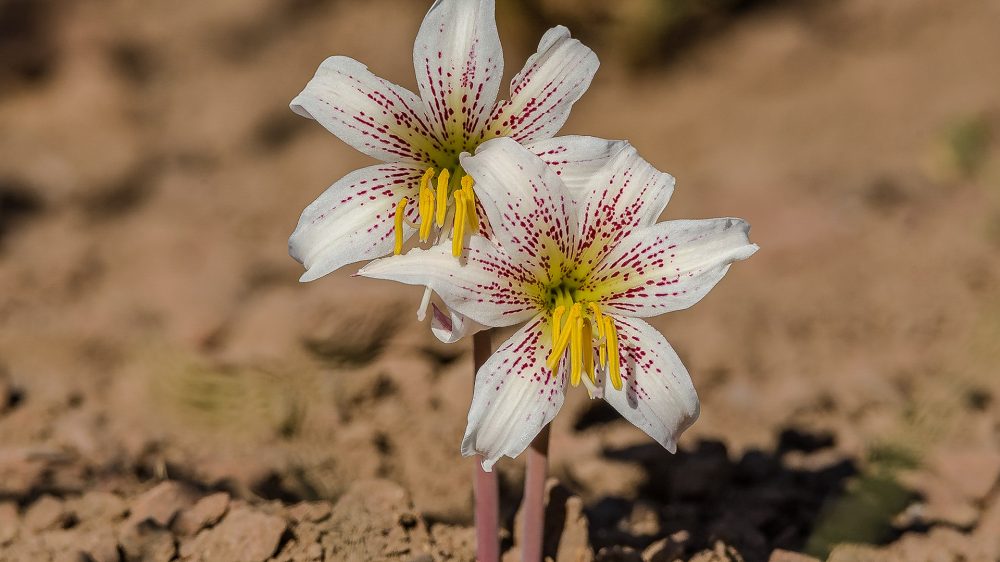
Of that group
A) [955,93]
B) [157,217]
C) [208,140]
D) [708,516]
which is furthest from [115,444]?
[955,93]

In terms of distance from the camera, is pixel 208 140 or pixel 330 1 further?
pixel 330 1

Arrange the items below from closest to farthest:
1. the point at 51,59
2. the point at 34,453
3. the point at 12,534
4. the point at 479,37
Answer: the point at 479,37 → the point at 12,534 → the point at 34,453 → the point at 51,59

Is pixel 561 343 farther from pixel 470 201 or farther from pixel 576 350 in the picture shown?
pixel 470 201

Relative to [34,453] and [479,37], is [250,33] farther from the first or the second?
[479,37]

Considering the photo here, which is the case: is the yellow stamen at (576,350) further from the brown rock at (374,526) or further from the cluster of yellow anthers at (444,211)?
the brown rock at (374,526)

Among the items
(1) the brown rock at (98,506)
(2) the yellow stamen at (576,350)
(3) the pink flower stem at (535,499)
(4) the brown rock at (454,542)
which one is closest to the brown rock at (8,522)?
(1) the brown rock at (98,506)

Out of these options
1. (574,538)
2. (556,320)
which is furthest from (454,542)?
(556,320)
